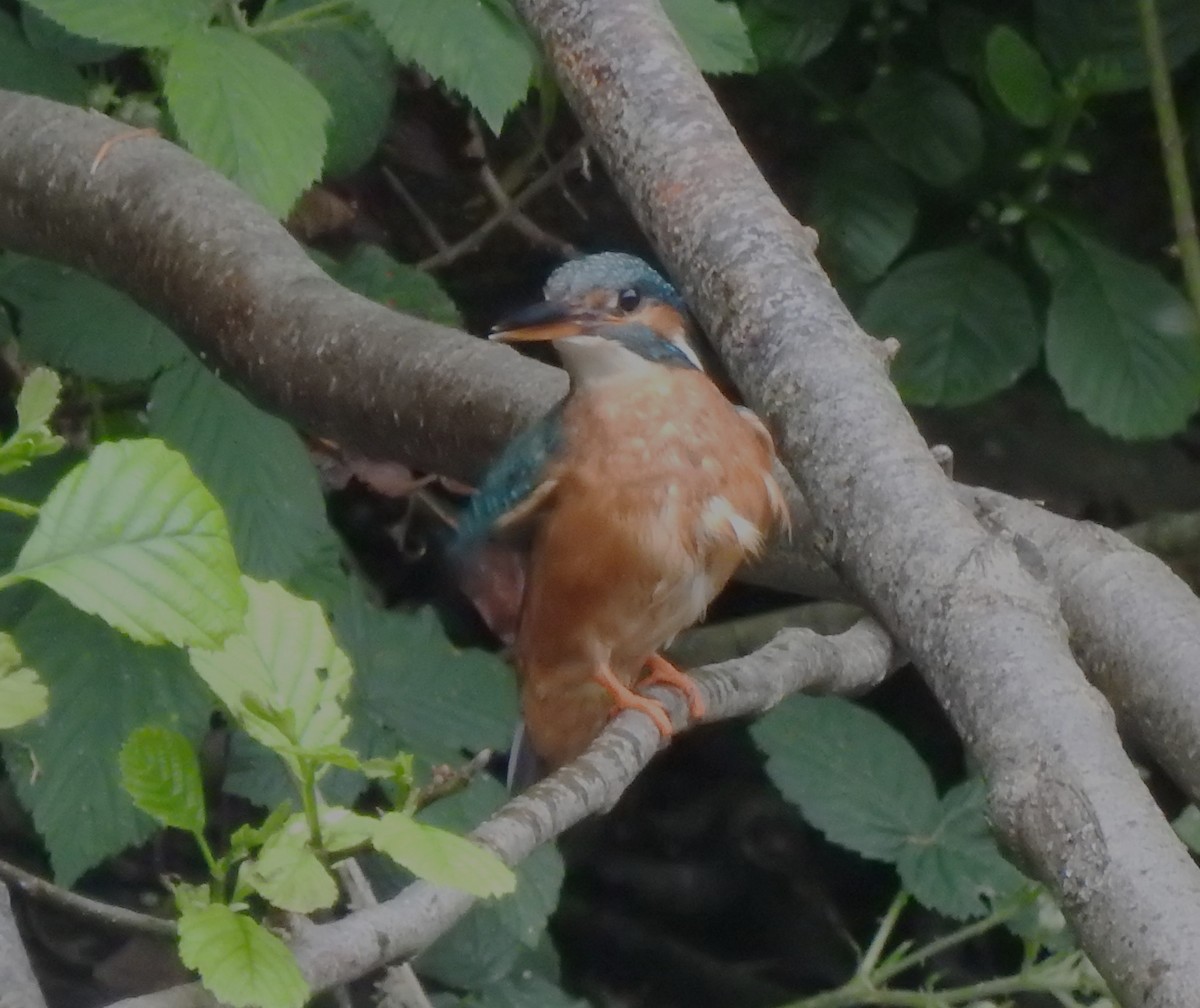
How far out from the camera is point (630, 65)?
1417mm

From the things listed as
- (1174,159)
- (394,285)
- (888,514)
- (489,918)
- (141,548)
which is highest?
(141,548)

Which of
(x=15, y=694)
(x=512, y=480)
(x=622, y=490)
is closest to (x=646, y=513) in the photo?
(x=622, y=490)

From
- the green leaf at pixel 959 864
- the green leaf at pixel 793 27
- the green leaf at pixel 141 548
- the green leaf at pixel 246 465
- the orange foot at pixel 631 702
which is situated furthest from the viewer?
the green leaf at pixel 793 27

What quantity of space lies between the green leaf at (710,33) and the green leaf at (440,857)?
1.11 metres

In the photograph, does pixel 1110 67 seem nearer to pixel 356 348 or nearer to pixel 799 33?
pixel 799 33

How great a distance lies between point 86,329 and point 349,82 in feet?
1.20

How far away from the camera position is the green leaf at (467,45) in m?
1.54

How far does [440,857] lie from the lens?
0.72 meters

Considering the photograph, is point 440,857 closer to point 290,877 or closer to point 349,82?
point 290,877

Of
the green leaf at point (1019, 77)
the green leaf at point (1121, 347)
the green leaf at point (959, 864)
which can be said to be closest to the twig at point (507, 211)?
the green leaf at point (1019, 77)

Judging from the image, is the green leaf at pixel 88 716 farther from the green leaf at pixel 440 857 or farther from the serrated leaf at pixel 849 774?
the green leaf at pixel 440 857

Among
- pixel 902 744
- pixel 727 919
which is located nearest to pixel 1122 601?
pixel 902 744

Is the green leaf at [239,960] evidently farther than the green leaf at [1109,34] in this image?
No

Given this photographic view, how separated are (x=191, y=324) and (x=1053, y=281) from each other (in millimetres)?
1216
